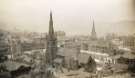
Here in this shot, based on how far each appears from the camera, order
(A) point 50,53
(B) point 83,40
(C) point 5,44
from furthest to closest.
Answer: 1. (B) point 83,40
2. (A) point 50,53
3. (C) point 5,44

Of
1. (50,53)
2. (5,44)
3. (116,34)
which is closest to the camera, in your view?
(5,44)

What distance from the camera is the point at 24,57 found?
1.94 metres

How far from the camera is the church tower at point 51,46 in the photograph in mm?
2044

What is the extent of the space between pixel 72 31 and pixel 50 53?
0.34 metres

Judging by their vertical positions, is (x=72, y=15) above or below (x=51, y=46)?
above

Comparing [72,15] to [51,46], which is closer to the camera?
[51,46]

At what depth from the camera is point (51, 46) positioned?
2.08 m

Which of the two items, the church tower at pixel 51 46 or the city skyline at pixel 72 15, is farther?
the church tower at pixel 51 46

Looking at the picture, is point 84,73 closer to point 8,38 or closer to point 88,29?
point 88,29

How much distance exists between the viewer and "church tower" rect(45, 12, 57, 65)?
80.5 inches

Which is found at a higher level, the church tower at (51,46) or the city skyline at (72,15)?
the city skyline at (72,15)

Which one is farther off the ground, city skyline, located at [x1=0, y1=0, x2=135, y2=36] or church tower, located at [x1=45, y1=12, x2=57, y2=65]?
city skyline, located at [x1=0, y1=0, x2=135, y2=36]

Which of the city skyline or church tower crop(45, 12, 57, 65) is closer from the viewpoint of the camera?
the city skyline

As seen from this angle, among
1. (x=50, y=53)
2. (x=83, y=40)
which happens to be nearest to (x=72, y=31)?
(x=83, y=40)
